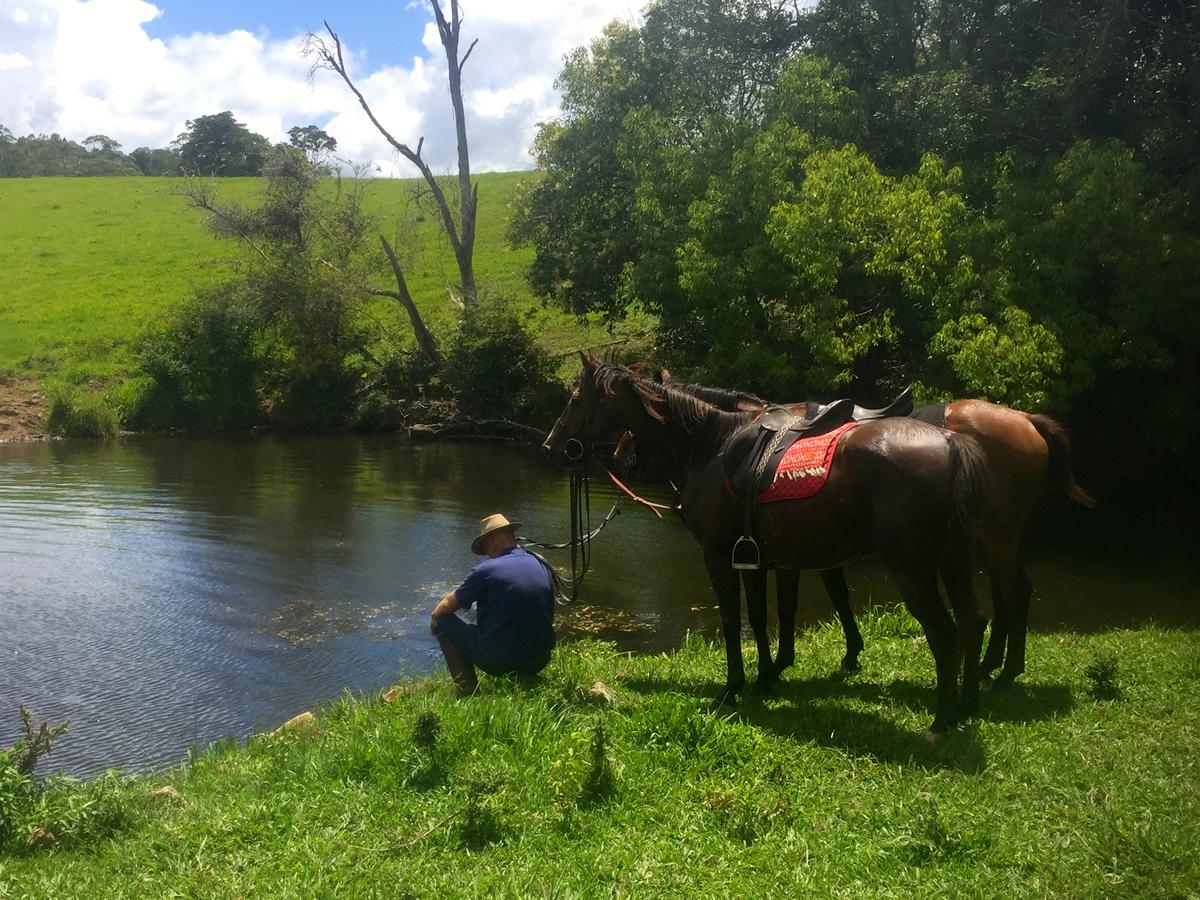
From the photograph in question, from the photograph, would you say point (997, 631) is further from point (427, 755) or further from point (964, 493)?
point (427, 755)

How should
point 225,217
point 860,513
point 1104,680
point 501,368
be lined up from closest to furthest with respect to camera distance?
1. point 860,513
2. point 1104,680
3. point 501,368
4. point 225,217

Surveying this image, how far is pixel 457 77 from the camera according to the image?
1447 inches

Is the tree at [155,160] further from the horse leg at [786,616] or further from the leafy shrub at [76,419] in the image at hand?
the horse leg at [786,616]

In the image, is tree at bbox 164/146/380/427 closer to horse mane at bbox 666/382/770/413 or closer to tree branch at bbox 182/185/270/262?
tree branch at bbox 182/185/270/262

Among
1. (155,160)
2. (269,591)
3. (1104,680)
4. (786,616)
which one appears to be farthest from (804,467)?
(155,160)

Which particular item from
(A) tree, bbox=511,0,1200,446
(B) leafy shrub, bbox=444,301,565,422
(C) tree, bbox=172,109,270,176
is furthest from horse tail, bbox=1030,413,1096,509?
(C) tree, bbox=172,109,270,176

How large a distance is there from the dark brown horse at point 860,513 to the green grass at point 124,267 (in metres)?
27.3

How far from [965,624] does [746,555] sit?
1.67 metres

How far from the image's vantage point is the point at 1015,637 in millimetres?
7793

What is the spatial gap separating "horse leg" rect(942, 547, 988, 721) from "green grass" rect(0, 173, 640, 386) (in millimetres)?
28994

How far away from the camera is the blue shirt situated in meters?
7.33

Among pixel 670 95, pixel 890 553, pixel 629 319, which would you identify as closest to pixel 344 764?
pixel 890 553

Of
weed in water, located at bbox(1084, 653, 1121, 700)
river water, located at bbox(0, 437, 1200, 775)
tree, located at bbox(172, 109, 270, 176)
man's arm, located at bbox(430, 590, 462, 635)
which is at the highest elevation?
tree, located at bbox(172, 109, 270, 176)

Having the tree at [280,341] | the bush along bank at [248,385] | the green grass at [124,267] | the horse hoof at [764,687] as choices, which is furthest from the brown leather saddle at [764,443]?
the tree at [280,341]
